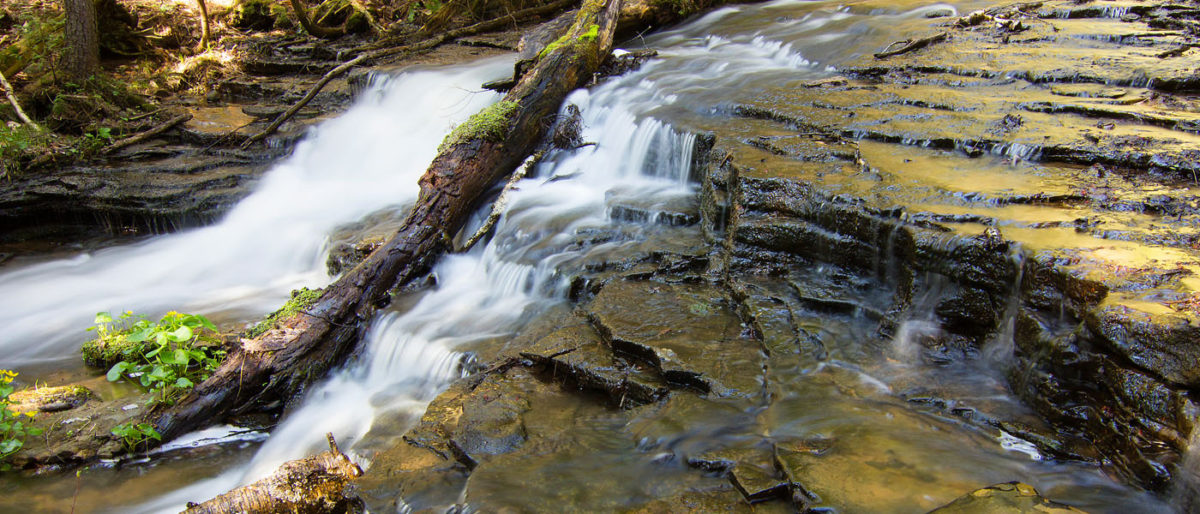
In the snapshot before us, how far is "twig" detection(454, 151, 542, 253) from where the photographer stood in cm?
673

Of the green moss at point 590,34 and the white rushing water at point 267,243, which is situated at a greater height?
the green moss at point 590,34

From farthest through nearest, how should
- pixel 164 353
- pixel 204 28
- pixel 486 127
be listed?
pixel 204 28 < pixel 486 127 < pixel 164 353

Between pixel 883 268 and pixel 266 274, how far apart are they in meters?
6.87

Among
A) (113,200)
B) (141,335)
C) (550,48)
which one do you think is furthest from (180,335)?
(550,48)

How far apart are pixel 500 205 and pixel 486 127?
0.95 metres

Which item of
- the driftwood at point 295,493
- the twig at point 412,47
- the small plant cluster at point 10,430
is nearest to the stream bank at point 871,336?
the driftwood at point 295,493

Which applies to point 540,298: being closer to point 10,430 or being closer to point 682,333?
point 682,333

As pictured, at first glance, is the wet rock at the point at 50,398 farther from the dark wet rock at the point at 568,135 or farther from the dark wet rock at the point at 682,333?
the dark wet rock at the point at 568,135

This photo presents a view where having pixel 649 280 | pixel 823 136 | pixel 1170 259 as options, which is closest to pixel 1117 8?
pixel 823 136

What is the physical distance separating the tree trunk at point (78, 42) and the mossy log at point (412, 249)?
24.6 ft

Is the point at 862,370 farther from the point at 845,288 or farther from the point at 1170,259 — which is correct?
the point at 1170,259

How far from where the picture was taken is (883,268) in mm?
4410

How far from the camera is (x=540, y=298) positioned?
5.71 meters

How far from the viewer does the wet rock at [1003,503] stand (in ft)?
8.16
